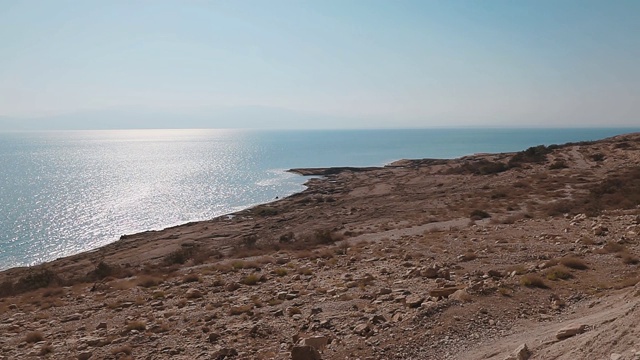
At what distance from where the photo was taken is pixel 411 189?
5659 cm

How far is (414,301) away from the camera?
38.9 feet

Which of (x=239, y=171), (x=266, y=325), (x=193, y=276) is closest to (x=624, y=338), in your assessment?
(x=266, y=325)

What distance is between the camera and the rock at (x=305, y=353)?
9234mm

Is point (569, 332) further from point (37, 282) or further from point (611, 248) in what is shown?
point (37, 282)

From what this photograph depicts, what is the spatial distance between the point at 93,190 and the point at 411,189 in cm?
6843

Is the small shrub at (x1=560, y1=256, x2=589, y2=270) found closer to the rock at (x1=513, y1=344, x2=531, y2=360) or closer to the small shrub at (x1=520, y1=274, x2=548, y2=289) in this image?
the small shrub at (x1=520, y1=274, x2=548, y2=289)

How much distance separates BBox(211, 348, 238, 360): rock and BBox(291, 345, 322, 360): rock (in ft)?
6.17

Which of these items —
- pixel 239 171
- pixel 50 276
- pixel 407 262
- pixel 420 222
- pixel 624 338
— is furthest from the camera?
pixel 239 171

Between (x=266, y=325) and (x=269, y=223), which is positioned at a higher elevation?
(x=266, y=325)

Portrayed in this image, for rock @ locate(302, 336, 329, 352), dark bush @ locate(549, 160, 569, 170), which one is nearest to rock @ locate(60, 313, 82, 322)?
rock @ locate(302, 336, 329, 352)

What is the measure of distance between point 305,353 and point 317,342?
71 cm

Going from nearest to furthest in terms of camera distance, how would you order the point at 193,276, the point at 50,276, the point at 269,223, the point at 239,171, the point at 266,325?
the point at 266,325 → the point at 193,276 → the point at 50,276 → the point at 269,223 → the point at 239,171

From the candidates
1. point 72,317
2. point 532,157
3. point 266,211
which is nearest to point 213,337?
point 72,317

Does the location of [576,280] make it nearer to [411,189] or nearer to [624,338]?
[624,338]
